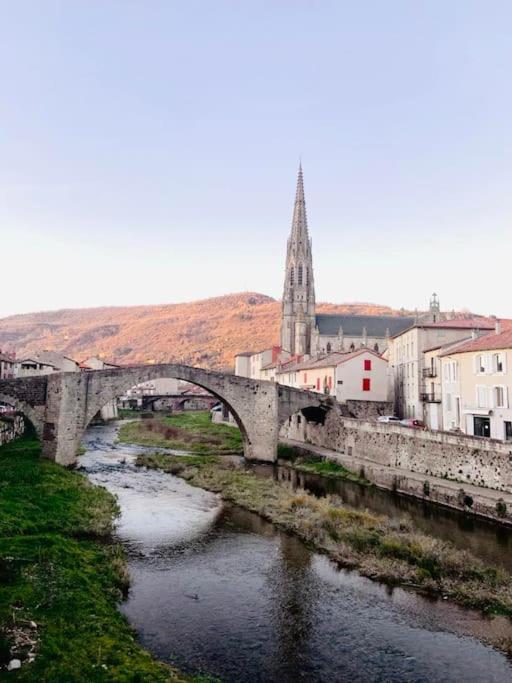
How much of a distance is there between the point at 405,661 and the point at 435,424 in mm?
23653

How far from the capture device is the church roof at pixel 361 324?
260 feet

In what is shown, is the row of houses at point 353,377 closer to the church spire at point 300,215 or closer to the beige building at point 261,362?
the beige building at point 261,362

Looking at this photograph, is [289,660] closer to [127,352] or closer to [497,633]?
[497,633]

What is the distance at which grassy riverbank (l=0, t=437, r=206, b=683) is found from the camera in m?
8.35

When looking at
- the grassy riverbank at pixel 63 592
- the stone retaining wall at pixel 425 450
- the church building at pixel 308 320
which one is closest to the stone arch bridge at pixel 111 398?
the stone retaining wall at pixel 425 450

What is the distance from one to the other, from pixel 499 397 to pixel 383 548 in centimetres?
1285

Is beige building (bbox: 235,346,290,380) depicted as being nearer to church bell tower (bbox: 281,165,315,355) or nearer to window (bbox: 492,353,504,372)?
church bell tower (bbox: 281,165,315,355)

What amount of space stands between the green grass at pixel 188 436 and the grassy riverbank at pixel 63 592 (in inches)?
801

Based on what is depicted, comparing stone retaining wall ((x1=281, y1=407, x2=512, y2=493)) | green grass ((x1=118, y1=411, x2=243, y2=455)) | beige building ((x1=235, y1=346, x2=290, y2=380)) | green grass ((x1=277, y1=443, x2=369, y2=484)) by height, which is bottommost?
green grass ((x1=277, y1=443, x2=369, y2=484))

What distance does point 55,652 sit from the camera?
851cm

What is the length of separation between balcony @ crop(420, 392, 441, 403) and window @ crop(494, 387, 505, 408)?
19.0ft

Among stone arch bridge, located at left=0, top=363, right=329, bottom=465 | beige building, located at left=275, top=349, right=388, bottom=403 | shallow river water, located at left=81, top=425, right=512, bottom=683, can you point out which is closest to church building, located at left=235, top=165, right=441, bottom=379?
beige building, located at left=275, top=349, right=388, bottom=403

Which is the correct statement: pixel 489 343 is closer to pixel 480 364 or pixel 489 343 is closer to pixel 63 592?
pixel 480 364

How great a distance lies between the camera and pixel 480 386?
26.6m
